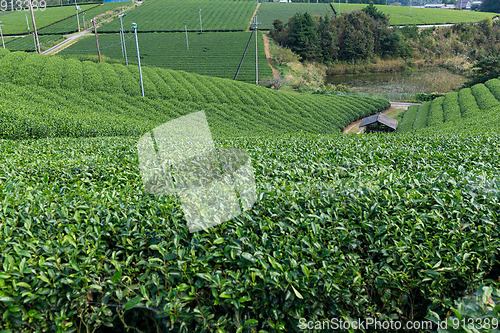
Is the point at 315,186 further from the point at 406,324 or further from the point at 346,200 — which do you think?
the point at 406,324

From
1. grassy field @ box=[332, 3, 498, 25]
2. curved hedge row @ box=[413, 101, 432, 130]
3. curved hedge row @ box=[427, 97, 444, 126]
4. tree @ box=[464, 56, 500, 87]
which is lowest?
curved hedge row @ box=[413, 101, 432, 130]

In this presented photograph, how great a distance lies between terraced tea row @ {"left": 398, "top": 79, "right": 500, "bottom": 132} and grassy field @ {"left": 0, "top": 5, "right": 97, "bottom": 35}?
2709 inches

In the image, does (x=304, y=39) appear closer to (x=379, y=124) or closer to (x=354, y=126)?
(x=354, y=126)

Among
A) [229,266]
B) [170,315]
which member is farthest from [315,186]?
[170,315]

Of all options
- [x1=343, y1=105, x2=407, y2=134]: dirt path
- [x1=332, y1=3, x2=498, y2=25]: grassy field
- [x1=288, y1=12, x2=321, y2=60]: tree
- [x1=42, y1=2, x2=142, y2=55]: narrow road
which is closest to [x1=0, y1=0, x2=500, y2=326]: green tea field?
[x1=343, y1=105, x2=407, y2=134]: dirt path

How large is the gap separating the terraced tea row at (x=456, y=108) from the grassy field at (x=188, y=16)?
1782 inches

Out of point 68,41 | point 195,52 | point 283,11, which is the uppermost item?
point 283,11

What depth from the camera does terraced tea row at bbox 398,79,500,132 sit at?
23.5 meters

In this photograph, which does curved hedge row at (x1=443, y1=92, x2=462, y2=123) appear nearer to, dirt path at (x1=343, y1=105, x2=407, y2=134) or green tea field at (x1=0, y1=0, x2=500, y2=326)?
dirt path at (x1=343, y1=105, x2=407, y2=134)

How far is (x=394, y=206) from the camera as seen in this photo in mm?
2953

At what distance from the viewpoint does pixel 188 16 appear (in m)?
73.7

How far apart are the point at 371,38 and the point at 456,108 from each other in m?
39.9

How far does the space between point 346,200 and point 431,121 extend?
24873 mm

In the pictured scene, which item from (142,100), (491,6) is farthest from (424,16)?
(142,100)
